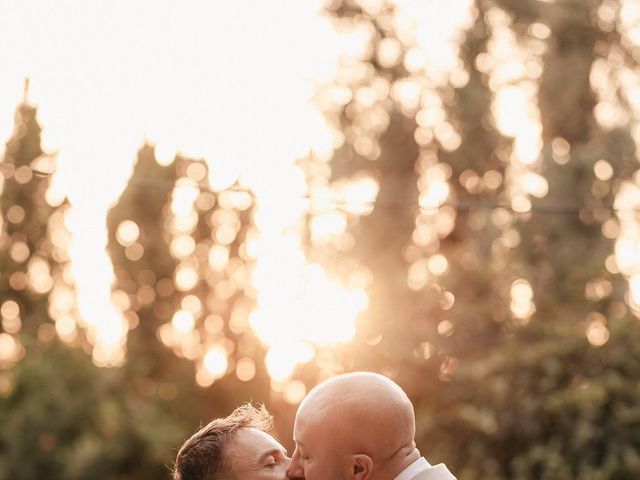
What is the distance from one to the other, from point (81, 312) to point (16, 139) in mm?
3728

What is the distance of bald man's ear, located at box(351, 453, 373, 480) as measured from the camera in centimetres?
209

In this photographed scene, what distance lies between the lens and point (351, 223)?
54.2ft

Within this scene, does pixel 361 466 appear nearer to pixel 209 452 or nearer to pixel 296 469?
pixel 296 469

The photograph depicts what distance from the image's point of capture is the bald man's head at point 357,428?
208 cm

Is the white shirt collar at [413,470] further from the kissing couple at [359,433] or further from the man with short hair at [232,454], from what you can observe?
the man with short hair at [232,454]

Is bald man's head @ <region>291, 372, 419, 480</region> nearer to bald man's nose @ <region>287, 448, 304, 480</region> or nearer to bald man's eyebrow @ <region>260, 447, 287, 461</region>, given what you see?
bald man's nose @ <region>287, 448, 304, 480</region>

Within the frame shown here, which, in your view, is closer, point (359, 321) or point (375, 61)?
point (359, 321)

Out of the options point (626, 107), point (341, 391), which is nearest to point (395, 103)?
point (626, 107)

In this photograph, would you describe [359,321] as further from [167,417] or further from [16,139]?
[16,139]

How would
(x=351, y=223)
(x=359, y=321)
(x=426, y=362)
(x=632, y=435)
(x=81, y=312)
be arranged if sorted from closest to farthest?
(x=632, y=435) → (x=426, y=362) → (x=359, y=321) → (x=351, y=223) → (x=81, y=312)

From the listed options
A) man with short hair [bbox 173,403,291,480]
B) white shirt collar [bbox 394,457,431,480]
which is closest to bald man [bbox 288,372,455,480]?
white shirt collar [bbox 394,457,431,480]

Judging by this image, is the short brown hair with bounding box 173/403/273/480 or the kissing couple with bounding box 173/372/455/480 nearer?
the kissing couple with bounding box 173/372/455/480

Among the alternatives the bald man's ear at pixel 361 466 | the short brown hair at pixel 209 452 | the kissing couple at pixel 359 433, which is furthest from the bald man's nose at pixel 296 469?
the short brown hair at pixel 209 452

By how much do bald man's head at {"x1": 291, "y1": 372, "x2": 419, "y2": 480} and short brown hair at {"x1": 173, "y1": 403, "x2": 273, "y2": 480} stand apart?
0.40m
